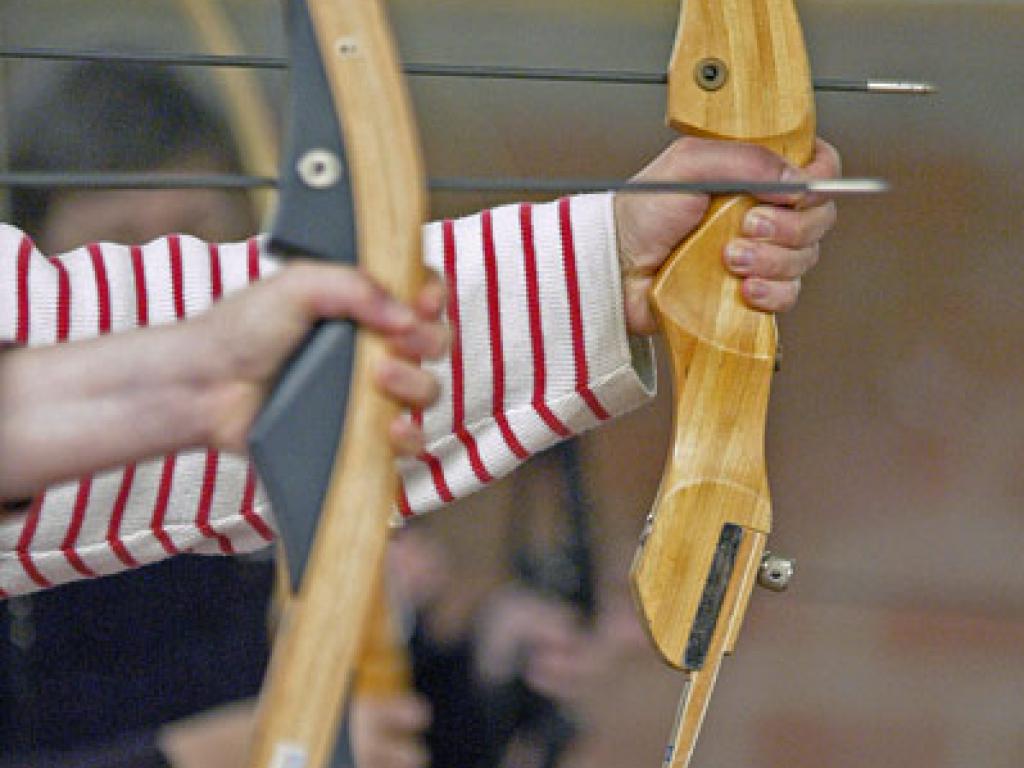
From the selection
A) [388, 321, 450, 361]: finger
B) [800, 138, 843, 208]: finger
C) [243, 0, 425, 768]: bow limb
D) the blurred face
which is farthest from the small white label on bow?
the blurred face

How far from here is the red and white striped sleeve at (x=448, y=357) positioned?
0.84 metres

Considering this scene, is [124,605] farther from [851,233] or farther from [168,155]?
[851,233]

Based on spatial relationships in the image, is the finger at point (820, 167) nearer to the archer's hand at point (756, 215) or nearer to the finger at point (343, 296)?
the archer's hand at point (756, 215)

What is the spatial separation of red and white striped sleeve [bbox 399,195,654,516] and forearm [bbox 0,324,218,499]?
0.27m

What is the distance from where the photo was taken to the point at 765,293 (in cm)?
77

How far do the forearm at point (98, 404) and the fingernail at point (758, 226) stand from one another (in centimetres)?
26

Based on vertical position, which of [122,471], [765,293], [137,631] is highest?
[765,293]

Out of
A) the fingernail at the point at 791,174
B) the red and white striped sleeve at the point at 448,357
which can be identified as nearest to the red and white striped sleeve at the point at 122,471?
the red and white striped sleeve at the point at 448,357

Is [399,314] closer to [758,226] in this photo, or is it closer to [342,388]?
[342,388]

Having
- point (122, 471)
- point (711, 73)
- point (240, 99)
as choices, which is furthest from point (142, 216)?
point (711, 73)

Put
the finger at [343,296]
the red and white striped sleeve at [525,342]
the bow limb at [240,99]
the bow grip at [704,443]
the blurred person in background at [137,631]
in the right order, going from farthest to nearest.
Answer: the bow limb at [240,99], the blurred person in background at [137,631], the red and white striped sleeve at [525,342], the bow grip at [704,443], the finger at [343,296]

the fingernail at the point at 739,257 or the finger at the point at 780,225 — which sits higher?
the finger at the point at 780,225

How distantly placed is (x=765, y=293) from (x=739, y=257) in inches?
0.7

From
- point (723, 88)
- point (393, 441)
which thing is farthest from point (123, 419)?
point (723, 88)
